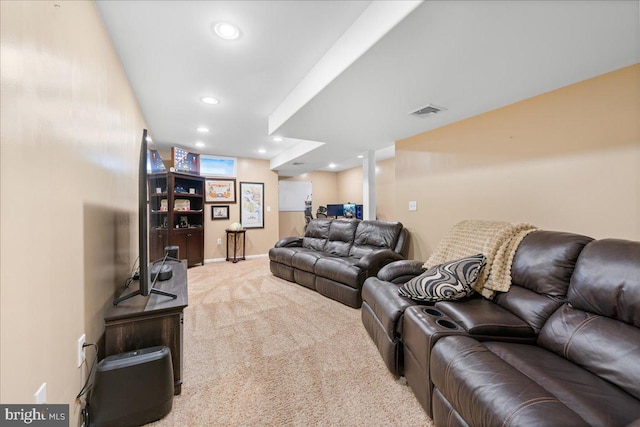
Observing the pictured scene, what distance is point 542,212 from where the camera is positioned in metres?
2.26

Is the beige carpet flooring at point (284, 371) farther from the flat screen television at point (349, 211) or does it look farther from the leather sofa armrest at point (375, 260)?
the flat screen television at point (349, 211)

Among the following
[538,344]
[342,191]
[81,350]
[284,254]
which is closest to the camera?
[81,350]

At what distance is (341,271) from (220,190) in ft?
13.1

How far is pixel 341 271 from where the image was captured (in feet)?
10.1

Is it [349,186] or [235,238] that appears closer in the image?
[235,238]

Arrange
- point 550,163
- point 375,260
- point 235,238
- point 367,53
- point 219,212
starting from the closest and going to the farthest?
1. point 367,53
2. point 550,163
3. point 375,260
4. point 235,238
5. point 219,212

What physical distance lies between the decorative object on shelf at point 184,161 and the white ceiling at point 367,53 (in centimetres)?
200

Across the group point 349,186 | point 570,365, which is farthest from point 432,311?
point 349,186

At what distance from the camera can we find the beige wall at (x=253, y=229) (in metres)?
5.67

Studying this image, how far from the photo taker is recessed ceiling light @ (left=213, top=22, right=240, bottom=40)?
1717 mm

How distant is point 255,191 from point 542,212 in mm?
5442

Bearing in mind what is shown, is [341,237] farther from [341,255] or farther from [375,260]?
[375,260]

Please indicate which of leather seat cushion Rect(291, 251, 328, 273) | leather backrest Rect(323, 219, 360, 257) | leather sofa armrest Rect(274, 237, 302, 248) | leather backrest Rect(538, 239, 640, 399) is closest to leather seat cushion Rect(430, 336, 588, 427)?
leather backrest Rect(538, 239, 640, 399)

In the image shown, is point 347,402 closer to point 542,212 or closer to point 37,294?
point 37,294
